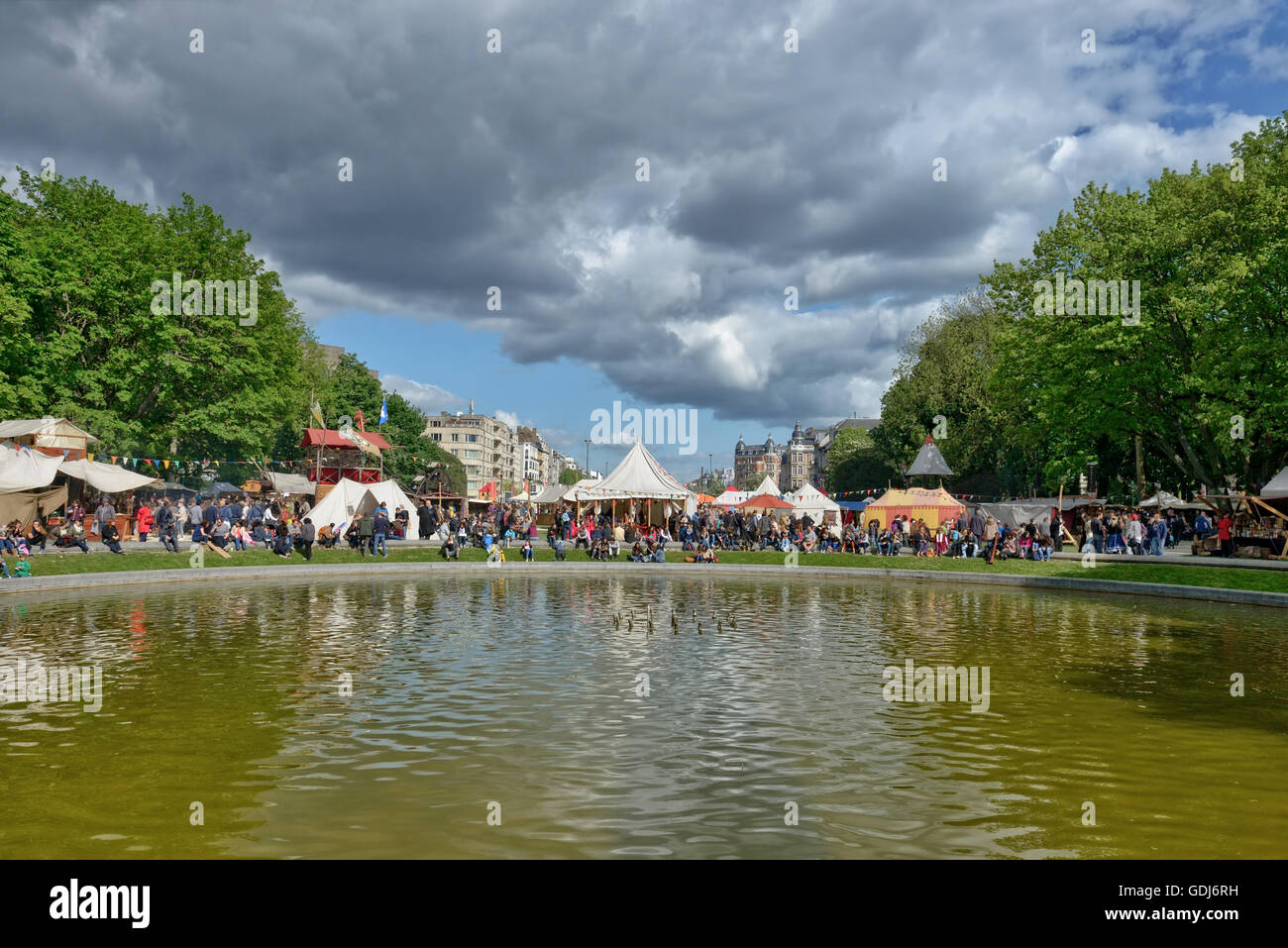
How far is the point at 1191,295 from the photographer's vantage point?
37.2m

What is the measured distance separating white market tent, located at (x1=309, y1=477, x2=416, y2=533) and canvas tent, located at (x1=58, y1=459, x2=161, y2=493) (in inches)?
305

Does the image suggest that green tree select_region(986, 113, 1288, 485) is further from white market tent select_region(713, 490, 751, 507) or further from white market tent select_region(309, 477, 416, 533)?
white market tent select_region(309, 477, 416, 533)

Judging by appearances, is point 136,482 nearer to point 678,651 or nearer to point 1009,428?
point 678,651

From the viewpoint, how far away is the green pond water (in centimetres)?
→ 627

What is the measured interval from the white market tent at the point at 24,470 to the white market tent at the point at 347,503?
10.5 m

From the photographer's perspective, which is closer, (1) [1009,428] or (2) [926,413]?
(1) [1009,428]

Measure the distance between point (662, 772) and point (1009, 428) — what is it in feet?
167

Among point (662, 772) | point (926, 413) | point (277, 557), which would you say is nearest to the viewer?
point (662, 772)

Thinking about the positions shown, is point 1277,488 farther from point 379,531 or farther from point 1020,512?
point 379,531

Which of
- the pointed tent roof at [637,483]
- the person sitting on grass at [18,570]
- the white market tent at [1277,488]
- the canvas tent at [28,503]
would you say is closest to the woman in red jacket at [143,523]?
the canvas tent at [28,503]

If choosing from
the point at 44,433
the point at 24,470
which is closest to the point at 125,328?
the point at 44,433

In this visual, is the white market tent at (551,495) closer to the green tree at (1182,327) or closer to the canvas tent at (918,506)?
the canvas tent at (918,506)

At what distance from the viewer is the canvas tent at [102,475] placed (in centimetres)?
3509
